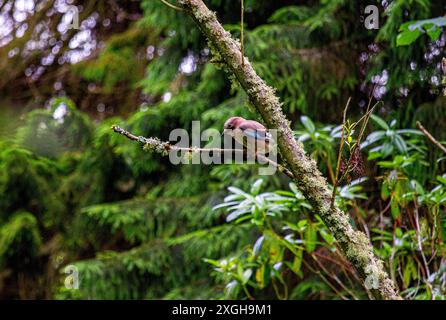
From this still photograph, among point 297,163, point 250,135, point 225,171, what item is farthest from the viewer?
point 225,171

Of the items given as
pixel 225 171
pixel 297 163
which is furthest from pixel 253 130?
pixel 225 171

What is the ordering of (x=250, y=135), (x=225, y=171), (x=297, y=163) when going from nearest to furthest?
(x=297, y=163) < (x=250, y=135) < (x=225, y=171)

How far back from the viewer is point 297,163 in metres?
1.15

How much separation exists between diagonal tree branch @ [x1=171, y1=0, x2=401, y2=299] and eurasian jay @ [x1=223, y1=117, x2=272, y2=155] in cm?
39

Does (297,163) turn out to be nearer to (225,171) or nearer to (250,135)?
(250,135)

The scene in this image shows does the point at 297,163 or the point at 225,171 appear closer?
the point at 297,163

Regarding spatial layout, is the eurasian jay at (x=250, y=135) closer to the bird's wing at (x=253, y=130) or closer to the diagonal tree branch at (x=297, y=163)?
the bird's wing at (x=253, y=130)

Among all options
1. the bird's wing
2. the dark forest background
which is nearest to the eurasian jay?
the bird's wing

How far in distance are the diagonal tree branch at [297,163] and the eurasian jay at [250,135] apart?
0.39 meters

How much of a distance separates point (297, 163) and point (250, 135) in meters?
0.45

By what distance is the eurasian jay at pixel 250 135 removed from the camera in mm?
1576

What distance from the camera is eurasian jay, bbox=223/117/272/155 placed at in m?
1.58
